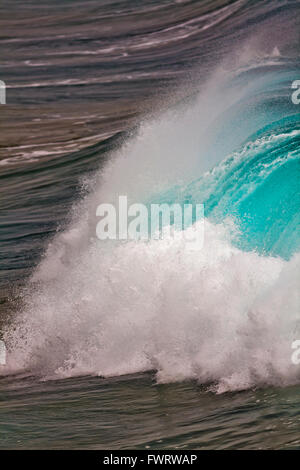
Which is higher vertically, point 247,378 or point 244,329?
point 244,329

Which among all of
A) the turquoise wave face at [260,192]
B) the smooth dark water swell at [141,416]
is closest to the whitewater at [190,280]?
the turquoise wave face at [260,192]

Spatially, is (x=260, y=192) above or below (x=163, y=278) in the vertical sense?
above

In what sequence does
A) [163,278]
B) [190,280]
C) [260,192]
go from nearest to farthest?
[190,280]
[163,278]
[260,192]

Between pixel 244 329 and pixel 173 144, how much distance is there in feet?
16.3

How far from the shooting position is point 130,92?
55.9 feet

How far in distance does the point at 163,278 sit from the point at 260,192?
65.3 inches

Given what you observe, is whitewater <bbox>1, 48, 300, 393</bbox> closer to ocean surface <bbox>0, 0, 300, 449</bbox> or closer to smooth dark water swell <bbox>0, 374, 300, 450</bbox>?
ocean surface <bbox>0, 0, 300, 449</bbox>

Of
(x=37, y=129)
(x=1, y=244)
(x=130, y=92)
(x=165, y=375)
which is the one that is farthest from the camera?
(x=130, y=92)

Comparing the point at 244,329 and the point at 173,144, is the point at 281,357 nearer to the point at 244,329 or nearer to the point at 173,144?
the point at 244,329

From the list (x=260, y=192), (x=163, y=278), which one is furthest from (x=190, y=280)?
(x=260, y=192)

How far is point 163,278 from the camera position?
→ 268 inches

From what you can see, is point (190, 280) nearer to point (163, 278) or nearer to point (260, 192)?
point (163, 278)
